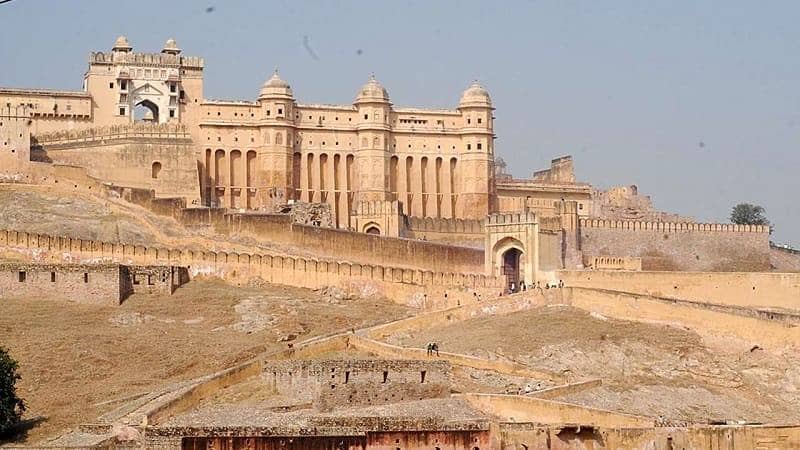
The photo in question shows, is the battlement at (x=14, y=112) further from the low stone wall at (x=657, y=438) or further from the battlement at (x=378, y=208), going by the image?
the low stone wall at (x=657, y=438)

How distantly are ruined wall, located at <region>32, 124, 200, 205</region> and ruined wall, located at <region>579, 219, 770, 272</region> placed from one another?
17777 millimetres

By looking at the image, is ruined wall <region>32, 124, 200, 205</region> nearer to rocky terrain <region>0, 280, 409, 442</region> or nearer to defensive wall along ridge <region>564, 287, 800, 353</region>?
rocky terrain <region>0, 280, 409, 442</region>

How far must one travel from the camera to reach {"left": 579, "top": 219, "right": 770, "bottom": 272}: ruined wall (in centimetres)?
7094

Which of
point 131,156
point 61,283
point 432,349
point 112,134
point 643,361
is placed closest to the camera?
point 432,349

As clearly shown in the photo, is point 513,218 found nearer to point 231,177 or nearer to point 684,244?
point 684,244

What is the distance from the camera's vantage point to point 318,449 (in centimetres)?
3095

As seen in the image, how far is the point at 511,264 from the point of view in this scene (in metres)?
61.6

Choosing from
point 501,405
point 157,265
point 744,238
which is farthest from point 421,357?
point 744,238

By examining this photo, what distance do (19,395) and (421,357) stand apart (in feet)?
34.2

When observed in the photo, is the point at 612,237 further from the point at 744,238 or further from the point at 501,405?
the point at 501,405

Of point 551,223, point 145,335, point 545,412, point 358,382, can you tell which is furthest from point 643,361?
point 551,223

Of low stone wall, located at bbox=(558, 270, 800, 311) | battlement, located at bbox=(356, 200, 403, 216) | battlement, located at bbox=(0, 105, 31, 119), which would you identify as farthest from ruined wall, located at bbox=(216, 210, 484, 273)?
battlement, located at bbox=(0, 105, 31, 119)

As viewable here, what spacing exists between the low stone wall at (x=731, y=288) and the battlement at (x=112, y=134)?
A: 26819 mm

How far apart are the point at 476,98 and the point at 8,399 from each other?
142 feet
